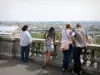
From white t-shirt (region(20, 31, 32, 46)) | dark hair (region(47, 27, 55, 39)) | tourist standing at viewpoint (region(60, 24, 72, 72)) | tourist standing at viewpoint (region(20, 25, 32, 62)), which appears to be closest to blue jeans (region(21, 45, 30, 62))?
tourist standing at viewpoint (region(20, 25, 32, 62))

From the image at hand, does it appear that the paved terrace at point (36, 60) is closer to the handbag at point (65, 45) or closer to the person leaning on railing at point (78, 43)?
the person leaning on railing at point (78, 43)

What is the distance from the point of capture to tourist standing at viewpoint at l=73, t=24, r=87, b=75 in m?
7.05

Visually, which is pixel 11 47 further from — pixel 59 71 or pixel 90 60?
pixel 90 60

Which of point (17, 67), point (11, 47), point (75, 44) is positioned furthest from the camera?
point (11, 47)

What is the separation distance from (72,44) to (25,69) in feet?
6.58

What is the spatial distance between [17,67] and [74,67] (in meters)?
2.25

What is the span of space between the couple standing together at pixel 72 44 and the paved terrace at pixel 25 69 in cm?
33

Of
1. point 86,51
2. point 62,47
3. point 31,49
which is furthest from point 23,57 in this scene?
point 86,51

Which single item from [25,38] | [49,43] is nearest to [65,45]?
[49,43]

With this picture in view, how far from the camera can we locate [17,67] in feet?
27.0

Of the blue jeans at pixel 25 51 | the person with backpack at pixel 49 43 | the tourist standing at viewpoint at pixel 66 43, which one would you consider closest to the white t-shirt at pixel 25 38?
the blue jeans at pixel 25 51

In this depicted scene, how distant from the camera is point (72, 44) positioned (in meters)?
7.29

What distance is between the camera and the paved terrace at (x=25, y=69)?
7.44 metres

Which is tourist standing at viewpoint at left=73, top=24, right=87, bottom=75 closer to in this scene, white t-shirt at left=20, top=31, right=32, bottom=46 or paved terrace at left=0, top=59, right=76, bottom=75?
paved terrace at left=0, top=59, right=76, bottom=75
